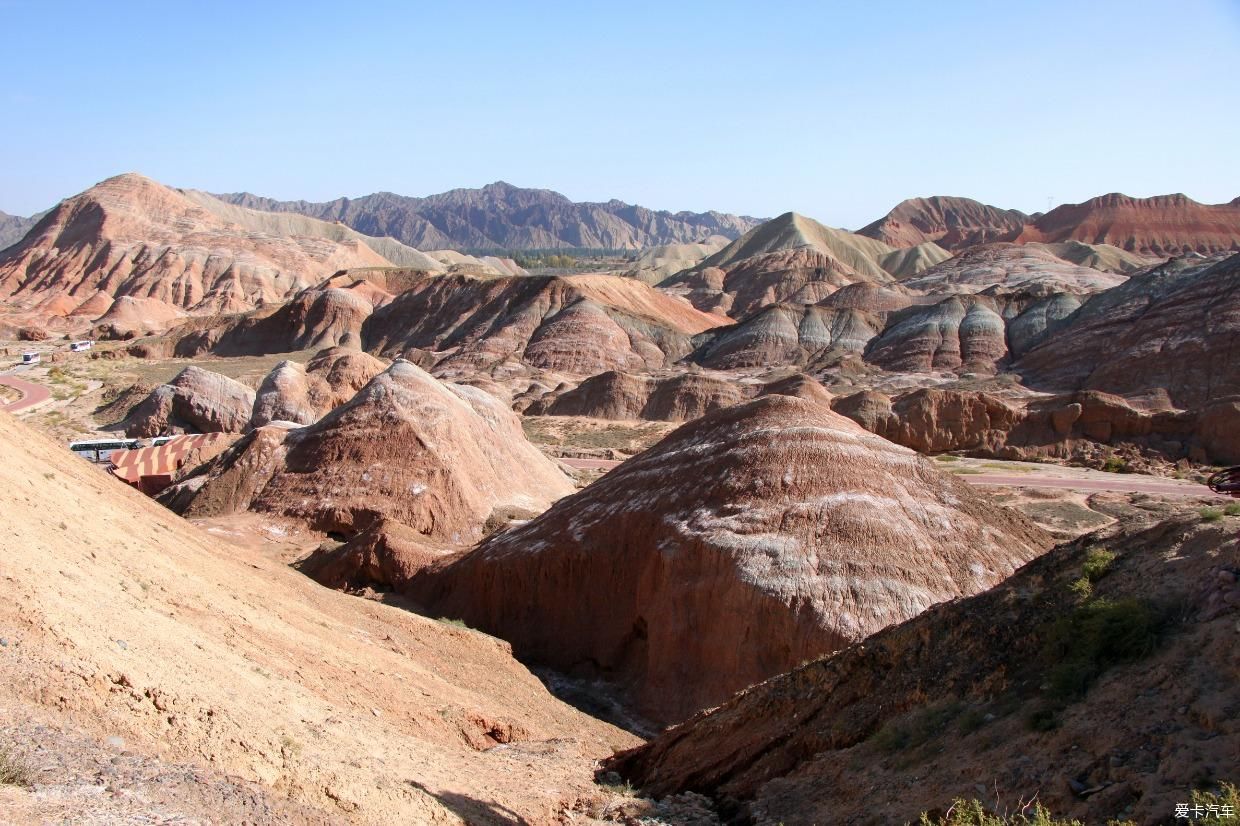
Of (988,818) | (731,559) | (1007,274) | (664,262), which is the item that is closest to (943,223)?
(664,262)

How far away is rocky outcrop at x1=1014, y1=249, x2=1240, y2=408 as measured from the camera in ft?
174

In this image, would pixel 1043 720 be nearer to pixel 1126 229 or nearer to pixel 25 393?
pixel 25 393

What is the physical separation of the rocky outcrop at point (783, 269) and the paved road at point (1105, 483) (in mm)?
63861

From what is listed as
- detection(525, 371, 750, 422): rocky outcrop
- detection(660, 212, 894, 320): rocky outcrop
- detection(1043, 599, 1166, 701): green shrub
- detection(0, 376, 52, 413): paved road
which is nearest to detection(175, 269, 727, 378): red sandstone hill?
detection(525, 371, 750, 422): rocky outcrop

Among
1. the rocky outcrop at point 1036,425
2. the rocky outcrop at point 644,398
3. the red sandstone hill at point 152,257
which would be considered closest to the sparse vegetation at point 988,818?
the rocky outcrop at point 1036,425

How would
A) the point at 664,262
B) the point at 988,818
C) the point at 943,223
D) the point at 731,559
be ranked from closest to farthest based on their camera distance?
1. the point at 988,818
2. the point at 731,559
3. the point at 664,262
4. the point at 943,223

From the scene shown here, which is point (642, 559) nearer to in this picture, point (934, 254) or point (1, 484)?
point (1, 484)

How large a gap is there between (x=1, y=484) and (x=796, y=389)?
131 ft

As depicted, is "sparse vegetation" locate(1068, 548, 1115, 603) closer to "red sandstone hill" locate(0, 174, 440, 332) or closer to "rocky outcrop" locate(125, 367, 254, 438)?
"rocky outcrop" locate(125, 367, 254, 438)

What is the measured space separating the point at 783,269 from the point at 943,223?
6998 cm

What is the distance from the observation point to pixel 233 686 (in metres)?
8.41

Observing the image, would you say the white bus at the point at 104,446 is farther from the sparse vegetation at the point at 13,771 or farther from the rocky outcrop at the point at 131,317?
the rocky outcrop at the point at 131,317

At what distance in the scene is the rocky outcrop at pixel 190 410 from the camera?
40062 mm

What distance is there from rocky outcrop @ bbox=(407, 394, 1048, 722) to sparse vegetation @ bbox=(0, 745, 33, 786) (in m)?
11.1
